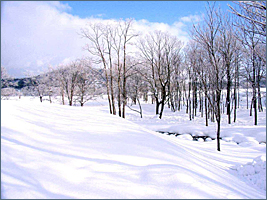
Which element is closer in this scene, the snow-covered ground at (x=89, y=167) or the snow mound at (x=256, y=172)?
the snow-covered ground at (x=89, y=167)

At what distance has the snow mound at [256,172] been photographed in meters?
3.64

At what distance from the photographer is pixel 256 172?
13.6 feet

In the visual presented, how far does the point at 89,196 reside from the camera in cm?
203

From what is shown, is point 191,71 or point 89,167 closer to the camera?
point 89,167

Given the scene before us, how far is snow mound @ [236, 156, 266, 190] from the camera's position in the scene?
364 cm

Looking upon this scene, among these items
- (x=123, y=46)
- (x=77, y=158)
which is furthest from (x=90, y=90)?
(x=77, y=158)

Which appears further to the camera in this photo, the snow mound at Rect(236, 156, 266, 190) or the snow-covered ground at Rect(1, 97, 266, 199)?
the snow mound at Rect(236, 156, 266, 190)

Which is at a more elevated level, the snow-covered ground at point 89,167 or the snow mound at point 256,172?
the snow-covered ground at point 89,167

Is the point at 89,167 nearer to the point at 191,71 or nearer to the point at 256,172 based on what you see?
the point at 256,172

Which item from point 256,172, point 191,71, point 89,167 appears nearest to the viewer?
point 89,167

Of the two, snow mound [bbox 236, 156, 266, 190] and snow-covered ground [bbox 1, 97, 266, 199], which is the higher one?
snow-covered ground [bbox 1, 97, 266, 199]

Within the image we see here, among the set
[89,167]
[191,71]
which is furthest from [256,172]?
[191,71]

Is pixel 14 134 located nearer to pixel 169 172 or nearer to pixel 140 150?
pixel 140 150

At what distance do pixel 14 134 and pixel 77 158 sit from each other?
1.27 m
